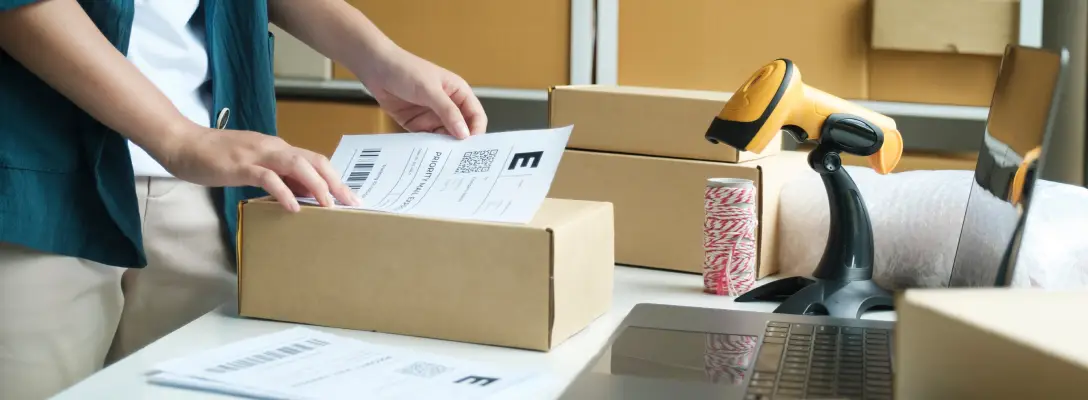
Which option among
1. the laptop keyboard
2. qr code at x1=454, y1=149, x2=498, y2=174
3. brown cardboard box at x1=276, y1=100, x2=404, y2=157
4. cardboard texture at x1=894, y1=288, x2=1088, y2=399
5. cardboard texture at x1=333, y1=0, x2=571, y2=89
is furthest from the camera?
brown cardboard box at x1=276, y1=100, x2=404, y2=157

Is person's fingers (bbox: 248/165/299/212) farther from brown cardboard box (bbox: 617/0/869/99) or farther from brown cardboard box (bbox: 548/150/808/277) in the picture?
brown cardboard box (bbox: 617/0/869/99)

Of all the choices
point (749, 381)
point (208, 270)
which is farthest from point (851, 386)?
point (208, 270)

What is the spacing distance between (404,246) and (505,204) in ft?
0.36

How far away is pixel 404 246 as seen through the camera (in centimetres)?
107

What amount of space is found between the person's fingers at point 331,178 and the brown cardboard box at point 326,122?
1.18 m

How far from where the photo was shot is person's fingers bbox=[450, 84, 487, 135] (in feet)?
4.27

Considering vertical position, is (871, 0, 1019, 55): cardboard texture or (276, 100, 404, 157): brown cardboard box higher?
(871, 0, 1019, 55): cardboard texture

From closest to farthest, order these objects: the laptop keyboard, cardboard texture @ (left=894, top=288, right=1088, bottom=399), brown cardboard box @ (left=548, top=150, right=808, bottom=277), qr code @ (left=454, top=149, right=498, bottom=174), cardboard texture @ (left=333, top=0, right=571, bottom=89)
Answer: cardboard texture @ (left=894, top=288, right=1088, bottom=399) → the laptop keyboard → qr code @ (left=454, top=149, right=498, bottom=174) → brown cardboard box @ (left=548, top=150, right=808, bottom=277) → cardboard texture @ (left=333, top=0, right=571, bottom=89)

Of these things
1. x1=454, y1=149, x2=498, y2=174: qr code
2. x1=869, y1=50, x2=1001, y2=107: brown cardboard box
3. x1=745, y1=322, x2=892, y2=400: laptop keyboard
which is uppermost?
x1=869, y1=50, x2=1001, y2=107: brown cardboard box

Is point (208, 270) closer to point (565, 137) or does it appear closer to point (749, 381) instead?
point (565, 137)

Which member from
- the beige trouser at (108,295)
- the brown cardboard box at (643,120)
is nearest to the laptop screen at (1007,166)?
the brown cardboard box at (643,120)

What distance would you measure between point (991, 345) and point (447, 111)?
0.81 m

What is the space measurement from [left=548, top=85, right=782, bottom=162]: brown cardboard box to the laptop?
34 centimetres

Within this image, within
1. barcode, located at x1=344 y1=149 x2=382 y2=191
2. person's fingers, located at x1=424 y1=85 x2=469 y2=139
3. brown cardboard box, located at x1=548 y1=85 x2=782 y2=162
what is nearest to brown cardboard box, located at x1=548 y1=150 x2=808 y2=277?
brown cardboard box, located at x1=548 y1=85 x2=782 y2=162
